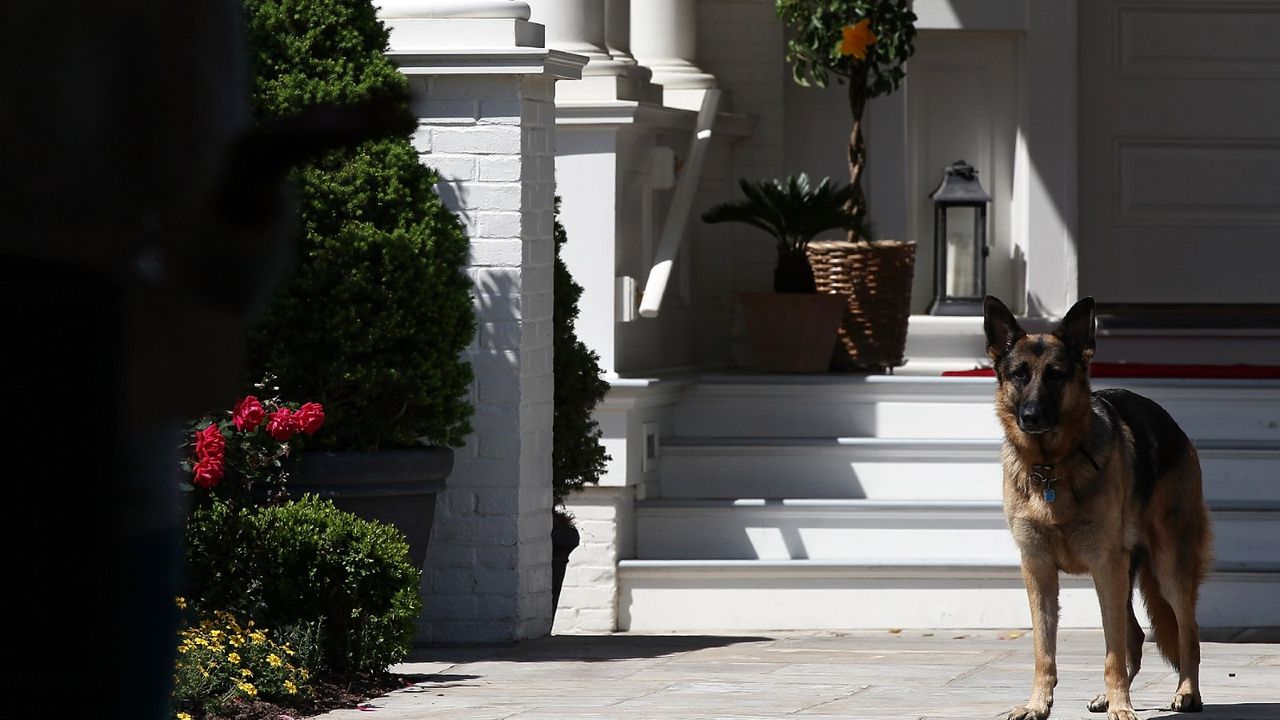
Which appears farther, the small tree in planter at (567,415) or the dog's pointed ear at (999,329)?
the small tree in planter at (567,415)

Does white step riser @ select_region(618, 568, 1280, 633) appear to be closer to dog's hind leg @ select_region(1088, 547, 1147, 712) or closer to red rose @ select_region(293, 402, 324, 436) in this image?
dog's hind leg @ select_region(1088, 547, 1147, 712)

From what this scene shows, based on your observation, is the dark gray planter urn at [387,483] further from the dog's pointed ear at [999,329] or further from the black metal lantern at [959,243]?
the black metal lantern at [959,243]

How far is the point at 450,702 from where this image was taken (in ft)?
16.2

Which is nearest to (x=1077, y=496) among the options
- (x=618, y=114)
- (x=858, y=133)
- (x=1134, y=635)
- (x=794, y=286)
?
(x=1134, y=635)

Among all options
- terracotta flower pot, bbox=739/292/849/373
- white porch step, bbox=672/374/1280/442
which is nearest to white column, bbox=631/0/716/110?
terracotta flower pot, bbox=739/292/849/373

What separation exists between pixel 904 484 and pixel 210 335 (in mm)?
6774

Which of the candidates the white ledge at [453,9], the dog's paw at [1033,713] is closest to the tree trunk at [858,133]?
the white ledge at [453,9]

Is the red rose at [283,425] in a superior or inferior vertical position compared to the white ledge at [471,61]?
inferior

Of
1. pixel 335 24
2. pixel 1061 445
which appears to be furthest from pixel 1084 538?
pixel 335 24

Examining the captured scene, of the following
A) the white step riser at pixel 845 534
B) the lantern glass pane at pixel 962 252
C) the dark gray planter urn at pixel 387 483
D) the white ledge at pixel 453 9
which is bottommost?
the white step riser at pixel 845 534

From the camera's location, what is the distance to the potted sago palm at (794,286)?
27.8 feet

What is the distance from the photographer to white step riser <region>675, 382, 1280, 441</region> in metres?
7.61

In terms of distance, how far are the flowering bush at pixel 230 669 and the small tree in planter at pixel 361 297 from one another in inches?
31.2

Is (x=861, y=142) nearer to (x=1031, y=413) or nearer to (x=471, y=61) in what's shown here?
(x=471, y=61)
